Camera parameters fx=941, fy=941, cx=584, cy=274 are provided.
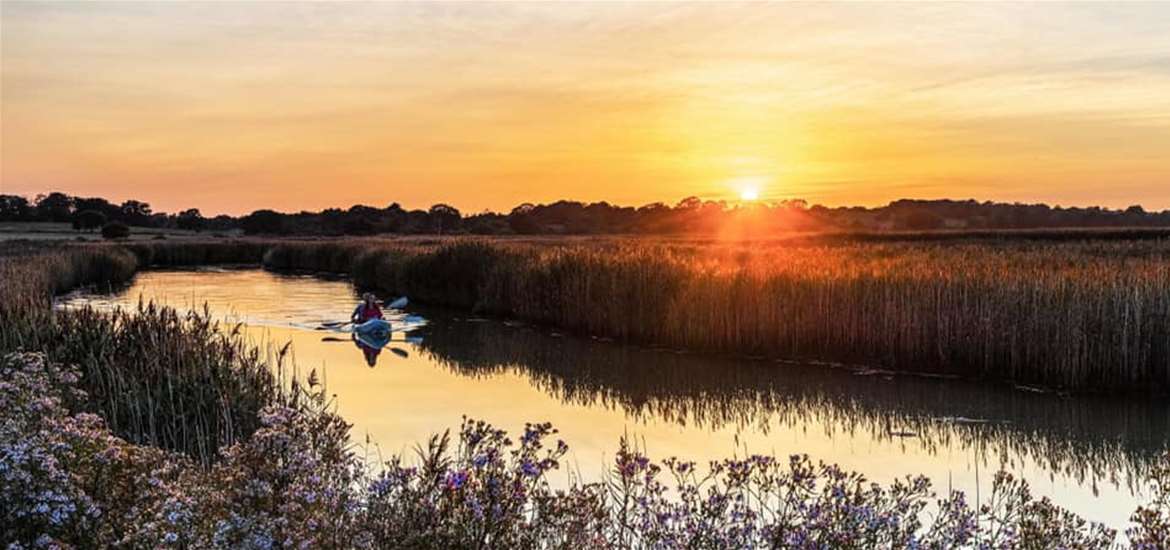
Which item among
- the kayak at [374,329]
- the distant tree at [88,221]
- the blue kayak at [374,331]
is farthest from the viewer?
the distant tree at [88,221]

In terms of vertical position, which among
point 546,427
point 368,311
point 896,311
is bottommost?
point 368,311

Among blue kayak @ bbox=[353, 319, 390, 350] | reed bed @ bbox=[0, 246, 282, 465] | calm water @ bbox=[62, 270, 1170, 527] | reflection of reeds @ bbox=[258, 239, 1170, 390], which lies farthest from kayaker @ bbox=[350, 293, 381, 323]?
reed bed @ bbox=[0, 246, 282, 465]

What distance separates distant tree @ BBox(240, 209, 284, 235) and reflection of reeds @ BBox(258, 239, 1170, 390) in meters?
75.0

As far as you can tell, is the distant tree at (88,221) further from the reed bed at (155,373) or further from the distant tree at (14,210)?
the reed bed at (155,373)

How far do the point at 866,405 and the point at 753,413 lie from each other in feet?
5.13

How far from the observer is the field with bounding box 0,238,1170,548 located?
366 centimetres

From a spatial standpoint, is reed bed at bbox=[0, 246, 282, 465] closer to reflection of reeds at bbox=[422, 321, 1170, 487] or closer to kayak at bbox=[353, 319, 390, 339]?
reflection of reeds at bbox=[422, 321, 1170, 487]

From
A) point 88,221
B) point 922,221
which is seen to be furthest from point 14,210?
point 922,221

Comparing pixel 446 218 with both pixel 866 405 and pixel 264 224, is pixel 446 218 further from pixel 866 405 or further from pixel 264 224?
pixel 866 405

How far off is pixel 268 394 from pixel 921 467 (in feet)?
21.3

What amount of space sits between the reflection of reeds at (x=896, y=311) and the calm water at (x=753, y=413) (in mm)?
593

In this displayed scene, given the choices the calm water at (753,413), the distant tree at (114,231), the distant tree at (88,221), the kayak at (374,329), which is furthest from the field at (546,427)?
the distant tree at (88,221)

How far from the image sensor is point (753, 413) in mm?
11703

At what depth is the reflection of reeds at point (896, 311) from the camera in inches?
485
